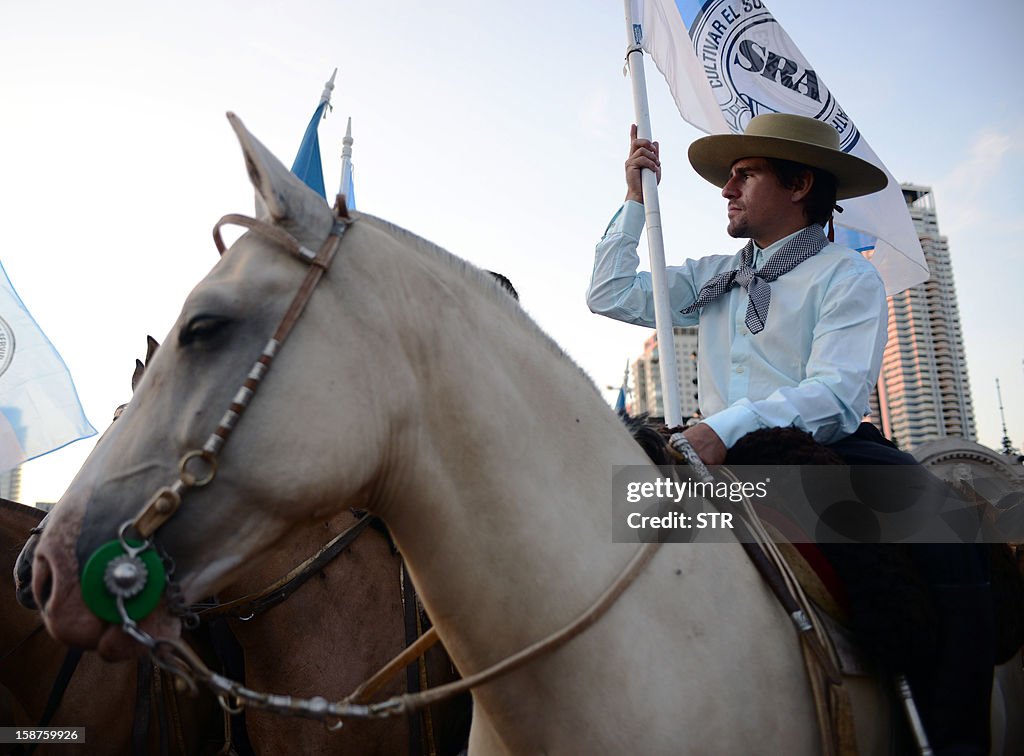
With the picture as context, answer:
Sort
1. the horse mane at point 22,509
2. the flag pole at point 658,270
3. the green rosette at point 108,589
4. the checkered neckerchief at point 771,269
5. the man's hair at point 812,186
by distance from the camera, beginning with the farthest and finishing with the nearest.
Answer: the horse mane at point 22,509 < the flag pole at point 658,270 < the man's hair at point 812,186 < the checkered neckerchief at point 771,269 < the green rosette at point 108,589

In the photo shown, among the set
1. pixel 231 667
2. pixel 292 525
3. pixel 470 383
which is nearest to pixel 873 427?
pixel 470 383

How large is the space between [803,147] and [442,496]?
2359 millimetres

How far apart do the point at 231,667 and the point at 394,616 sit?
1.01 m

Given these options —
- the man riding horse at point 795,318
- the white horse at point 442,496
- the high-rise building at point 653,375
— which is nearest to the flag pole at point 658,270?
the man riding horse at point 795,318

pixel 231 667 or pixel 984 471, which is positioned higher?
pixel 984 471

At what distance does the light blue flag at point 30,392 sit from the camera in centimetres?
685

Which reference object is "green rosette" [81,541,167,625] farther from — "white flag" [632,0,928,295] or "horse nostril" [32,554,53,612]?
"white flag" [632,0,928,295]

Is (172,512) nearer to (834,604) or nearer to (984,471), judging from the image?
(834,604)

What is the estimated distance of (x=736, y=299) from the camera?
3195 mm

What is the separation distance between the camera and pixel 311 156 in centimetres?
720

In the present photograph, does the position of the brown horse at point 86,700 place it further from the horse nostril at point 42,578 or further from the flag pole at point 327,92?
the flag pole at point 327,92

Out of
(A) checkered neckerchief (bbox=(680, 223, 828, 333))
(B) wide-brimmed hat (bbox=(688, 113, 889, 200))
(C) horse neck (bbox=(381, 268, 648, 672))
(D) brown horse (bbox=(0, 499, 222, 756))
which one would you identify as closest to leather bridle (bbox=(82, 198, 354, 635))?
(C) horse neck (bbox=(381, 268, 648, 672))

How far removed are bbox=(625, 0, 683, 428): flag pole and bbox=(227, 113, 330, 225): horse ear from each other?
6.80 feet

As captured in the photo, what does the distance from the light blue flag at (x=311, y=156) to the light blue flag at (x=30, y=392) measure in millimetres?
3196
